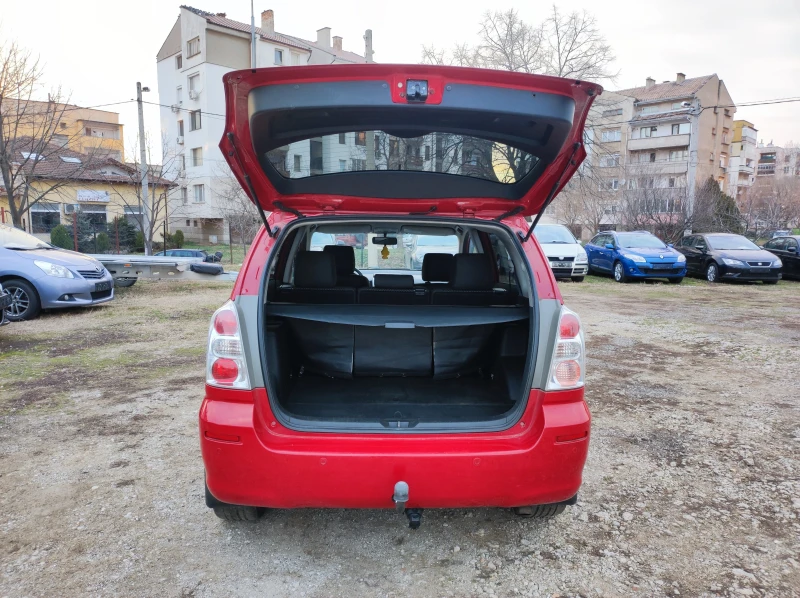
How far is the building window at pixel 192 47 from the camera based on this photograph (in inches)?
1435

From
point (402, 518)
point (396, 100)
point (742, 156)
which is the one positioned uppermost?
point (742, 156)

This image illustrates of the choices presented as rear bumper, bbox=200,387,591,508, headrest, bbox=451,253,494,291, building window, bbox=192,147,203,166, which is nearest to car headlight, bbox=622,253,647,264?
headrest, bbox=451,253,494,291

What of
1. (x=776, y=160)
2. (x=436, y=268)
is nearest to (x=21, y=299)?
(x=436, y=268)

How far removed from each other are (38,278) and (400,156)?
7452mm

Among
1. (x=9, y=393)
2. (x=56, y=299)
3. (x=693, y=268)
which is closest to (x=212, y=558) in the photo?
(x=9, y=393)

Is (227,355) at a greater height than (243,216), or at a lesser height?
lesser

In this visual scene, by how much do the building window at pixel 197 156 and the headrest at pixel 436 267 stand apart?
119ft

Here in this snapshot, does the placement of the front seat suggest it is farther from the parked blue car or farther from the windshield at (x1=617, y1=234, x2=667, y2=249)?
the windshield at (x1=617, y1=234, x2=667, y2=249)

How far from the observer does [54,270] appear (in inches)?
316

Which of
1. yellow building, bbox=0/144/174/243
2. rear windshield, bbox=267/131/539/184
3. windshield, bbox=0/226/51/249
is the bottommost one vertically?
windshield, bbox=0/226/51/249

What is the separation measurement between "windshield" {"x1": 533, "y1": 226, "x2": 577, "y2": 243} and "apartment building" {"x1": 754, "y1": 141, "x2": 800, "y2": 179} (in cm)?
7078

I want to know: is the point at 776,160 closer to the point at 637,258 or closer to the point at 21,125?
the point at 637,258

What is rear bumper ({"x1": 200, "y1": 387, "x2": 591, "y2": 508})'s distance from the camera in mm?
2199

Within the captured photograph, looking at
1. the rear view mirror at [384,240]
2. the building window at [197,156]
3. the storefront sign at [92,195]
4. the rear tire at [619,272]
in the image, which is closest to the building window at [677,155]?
the building window at [197,156]
